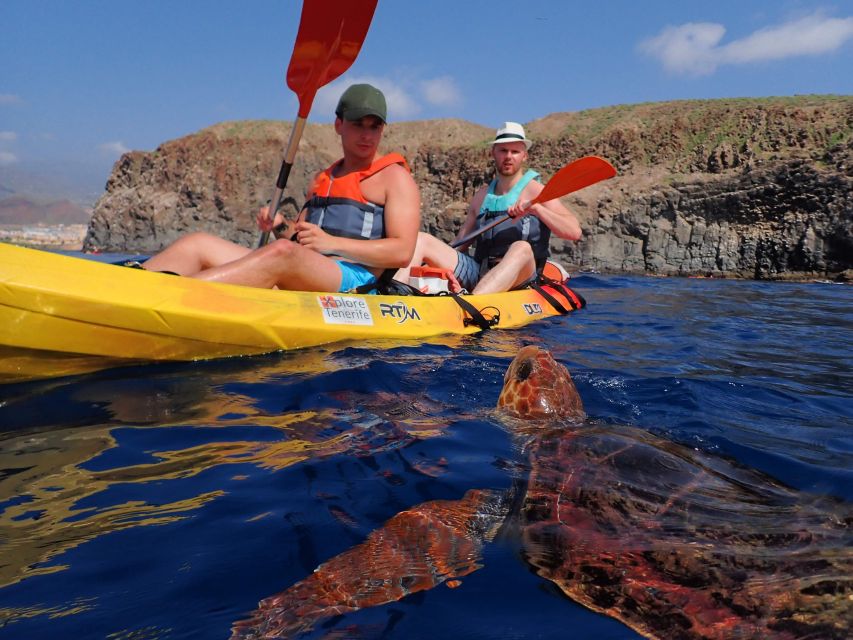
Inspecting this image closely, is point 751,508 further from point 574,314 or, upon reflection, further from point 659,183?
point 659,183

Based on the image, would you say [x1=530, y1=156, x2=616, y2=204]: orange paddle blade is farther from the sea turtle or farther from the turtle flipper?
the turtle flipper

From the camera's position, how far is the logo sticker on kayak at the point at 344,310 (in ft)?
13.3

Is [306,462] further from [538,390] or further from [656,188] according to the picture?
[656,188]

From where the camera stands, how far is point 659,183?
843 inches

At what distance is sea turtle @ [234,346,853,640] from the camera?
1158 mm

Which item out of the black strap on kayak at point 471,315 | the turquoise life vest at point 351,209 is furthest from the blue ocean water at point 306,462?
the turquoise life vest at point 351,209

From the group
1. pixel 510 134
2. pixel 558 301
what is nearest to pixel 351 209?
pixel 510 134

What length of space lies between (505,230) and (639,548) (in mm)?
5224

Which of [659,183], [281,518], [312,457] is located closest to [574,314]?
[312,457]

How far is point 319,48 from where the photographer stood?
4.46 m

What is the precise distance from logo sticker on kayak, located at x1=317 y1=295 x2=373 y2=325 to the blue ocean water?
0.29 meters

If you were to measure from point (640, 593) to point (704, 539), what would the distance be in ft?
0.85

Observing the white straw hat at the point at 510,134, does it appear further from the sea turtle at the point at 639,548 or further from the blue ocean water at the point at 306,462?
the sea turtle at the point at 639,548

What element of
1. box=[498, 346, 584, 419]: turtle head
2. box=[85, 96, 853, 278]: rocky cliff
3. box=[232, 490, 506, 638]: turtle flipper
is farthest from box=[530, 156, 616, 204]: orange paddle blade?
box=[85, 96, 853, 278]: rocky cliff
